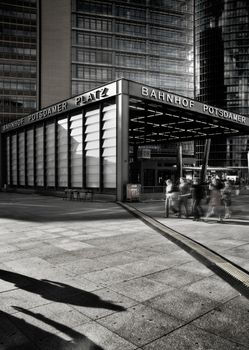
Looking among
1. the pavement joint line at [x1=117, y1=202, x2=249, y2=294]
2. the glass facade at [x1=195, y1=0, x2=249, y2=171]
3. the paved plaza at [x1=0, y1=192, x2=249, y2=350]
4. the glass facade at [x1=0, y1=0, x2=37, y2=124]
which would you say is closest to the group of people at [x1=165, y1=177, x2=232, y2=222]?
the pavement joint line at [x1=117, y1=202, x2=249, y2=294]

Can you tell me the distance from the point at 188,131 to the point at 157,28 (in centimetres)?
5682

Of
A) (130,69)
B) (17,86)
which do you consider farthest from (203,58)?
(17,86)

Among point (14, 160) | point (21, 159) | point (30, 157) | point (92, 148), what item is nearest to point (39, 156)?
point (30, 157)

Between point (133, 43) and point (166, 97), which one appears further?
point (133, 43)

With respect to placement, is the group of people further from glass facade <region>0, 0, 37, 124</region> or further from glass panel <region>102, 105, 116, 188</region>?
glass facade <region>0, 0, 37, 124</region>

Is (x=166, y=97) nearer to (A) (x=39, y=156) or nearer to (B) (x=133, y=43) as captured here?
(A) (x=39, y=156)

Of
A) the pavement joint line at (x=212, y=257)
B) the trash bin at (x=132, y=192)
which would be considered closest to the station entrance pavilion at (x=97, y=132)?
the trash bin at (x=132, y=192)

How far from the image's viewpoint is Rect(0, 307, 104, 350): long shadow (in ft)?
11.2

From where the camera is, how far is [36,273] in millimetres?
5977

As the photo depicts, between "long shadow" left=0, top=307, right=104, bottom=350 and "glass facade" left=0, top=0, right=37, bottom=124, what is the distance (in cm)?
8026

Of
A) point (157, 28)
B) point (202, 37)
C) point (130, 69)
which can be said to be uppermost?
point (202, 37)

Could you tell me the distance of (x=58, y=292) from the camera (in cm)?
499

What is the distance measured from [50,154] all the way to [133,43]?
62035 mm

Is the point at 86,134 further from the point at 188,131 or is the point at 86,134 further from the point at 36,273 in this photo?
the point at 36,273
